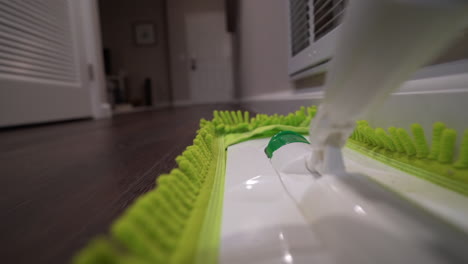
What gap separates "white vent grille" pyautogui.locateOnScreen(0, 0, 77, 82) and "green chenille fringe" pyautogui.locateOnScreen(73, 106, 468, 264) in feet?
5.05

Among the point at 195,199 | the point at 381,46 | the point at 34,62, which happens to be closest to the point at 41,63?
the point at 34,62

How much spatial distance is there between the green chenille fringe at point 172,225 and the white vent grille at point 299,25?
0.67 meters

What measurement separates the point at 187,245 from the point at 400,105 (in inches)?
16.0

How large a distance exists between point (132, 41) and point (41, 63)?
3813mm

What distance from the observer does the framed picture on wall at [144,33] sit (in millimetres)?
5074

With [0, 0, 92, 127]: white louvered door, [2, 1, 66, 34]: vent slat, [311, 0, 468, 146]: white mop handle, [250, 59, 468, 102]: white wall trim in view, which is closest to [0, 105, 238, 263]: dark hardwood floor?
[311, 0, 468, 146]: white mop handle

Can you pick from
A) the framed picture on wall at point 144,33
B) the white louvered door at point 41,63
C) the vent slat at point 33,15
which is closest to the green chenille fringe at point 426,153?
the white louvered door at point 41,63

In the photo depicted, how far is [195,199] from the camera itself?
0.26 metres

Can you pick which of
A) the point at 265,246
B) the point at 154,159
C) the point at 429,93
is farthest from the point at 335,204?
the point at 154,159

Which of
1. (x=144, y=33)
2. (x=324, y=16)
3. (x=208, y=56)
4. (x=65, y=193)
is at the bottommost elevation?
(x=65, y=193)

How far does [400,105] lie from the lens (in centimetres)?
42

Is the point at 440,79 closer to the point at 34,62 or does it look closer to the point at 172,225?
the point at 172,225

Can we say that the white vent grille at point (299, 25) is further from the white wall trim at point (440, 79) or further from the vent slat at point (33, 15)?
the vent slat at point (33, 15)

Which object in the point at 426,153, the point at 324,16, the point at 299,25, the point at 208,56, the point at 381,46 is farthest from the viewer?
the point at 208,56
